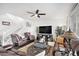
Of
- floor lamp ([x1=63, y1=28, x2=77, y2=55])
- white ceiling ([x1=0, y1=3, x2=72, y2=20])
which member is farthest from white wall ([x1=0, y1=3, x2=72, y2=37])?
floor lamp ([x1=63, y1=28, x2=77, y2=55])

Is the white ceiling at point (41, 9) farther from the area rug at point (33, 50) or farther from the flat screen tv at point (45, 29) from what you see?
the area rug at point (33, 50)

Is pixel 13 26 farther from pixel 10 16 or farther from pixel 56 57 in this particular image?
pixel 56 57

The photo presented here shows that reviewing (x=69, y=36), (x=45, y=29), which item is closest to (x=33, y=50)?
(x=45, y=29)

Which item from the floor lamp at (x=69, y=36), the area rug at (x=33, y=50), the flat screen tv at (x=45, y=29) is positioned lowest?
the area rug at (x=33, y=50)

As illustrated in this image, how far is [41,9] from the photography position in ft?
7.26

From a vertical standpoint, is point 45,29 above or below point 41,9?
below

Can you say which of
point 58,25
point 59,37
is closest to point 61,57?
point 59,37

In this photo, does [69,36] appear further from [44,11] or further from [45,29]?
[44,11]

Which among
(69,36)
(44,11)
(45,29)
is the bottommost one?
(69,36)

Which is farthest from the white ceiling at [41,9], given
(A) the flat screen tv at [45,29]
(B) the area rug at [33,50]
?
(B) the area rug at [33,50]

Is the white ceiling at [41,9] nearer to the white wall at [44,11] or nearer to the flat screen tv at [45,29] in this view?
the white wall at [44,11]

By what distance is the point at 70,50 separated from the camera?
220 cm

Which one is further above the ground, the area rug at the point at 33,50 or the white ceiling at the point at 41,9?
the white ceiling at the point at 41,9

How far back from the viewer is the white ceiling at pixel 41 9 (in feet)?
7.20
